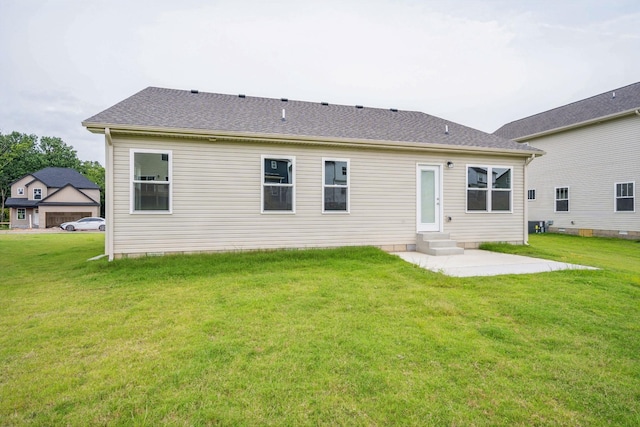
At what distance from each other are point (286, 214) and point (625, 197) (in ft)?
45.8

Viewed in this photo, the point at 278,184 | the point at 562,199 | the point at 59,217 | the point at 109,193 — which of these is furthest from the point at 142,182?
the point at 59,217

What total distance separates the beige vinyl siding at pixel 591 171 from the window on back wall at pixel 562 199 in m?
0.17

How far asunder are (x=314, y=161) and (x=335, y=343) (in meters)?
5.57

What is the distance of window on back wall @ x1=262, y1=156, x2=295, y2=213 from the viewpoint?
7.57 meters

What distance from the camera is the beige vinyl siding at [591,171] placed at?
1207cm

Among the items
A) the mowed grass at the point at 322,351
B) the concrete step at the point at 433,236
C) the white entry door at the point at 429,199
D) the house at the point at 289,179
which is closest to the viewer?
the mowed grass at the point at 322,351

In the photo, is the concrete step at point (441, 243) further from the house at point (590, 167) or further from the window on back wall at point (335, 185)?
the house at point (590, 167)

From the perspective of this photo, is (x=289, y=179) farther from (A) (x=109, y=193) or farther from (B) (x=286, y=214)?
(A) (x=109, y=193)

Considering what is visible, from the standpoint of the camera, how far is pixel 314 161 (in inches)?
308

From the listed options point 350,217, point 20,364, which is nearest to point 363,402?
point 20,364

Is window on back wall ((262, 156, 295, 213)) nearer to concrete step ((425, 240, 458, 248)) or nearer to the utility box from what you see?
concrete step ((425, 240, 458, 248))

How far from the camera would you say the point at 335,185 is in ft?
26.1

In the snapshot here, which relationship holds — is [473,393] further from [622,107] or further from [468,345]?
[622,107]

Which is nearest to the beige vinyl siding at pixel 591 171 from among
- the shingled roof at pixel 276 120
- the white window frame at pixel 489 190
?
the shingled roof at pixel 276 120
